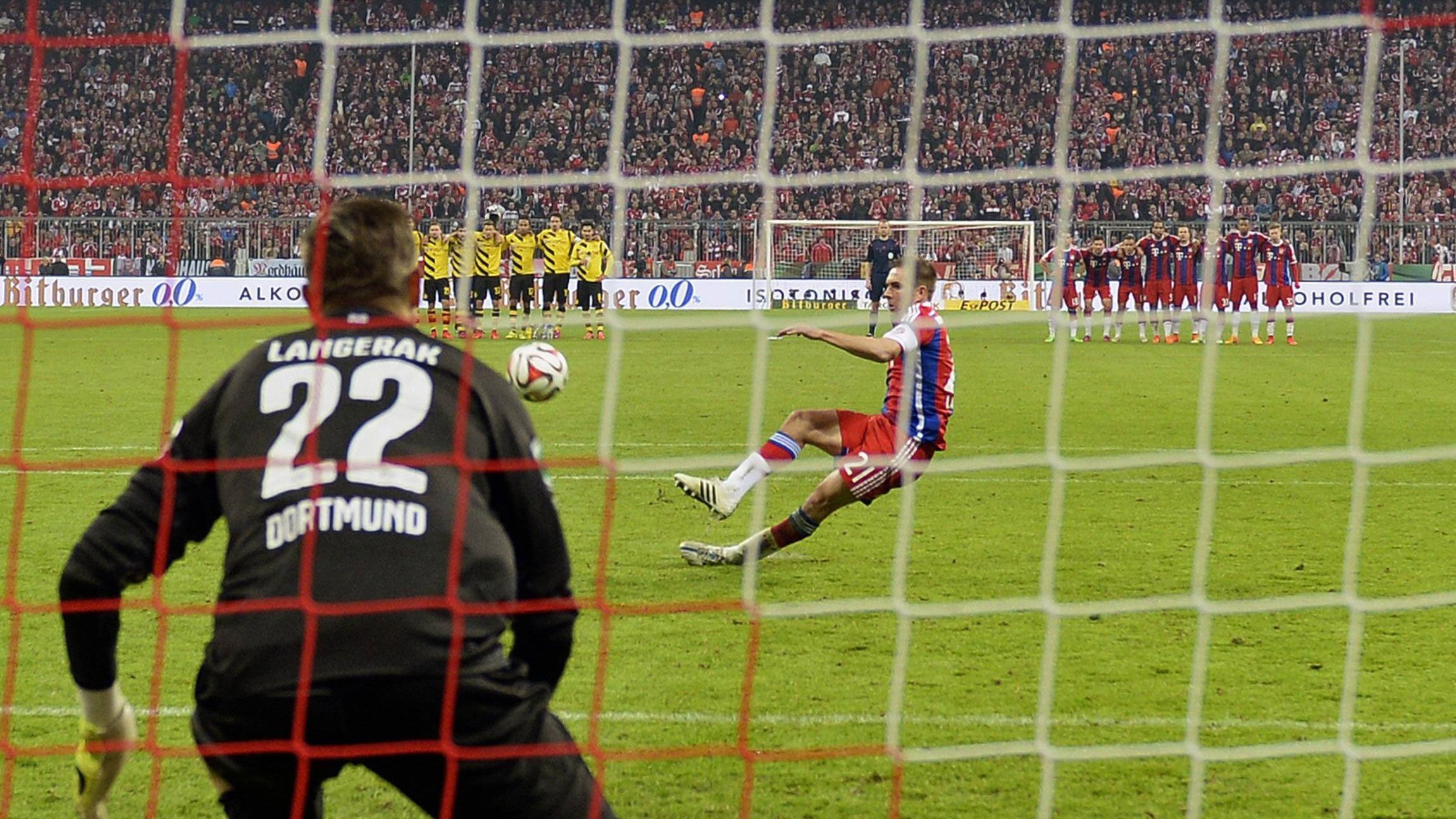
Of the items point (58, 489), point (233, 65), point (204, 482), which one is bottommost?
point (58, 489)

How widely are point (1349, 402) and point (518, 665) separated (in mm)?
13530

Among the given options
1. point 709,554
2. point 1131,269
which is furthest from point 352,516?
point 1131,269

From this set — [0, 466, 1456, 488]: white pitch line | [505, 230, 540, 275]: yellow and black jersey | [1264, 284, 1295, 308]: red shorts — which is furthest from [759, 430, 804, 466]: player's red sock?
[1264, 284, 1295, 308]: red shorts

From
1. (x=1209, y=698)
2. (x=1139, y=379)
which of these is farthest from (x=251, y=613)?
(x=1139, y=379)

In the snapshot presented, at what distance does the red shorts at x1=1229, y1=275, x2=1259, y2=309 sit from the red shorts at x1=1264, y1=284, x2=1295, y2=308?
0.18 m

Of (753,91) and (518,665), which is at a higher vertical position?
(753,91)

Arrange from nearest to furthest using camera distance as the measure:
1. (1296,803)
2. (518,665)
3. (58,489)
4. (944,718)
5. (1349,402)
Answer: (518,665)
(1296,803)
(944,718)
(58,489)
(1349,402)

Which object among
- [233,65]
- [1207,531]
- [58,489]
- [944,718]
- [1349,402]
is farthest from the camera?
[233,65]

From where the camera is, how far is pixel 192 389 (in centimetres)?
1544

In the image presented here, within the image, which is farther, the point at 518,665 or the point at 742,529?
the point at 742,529

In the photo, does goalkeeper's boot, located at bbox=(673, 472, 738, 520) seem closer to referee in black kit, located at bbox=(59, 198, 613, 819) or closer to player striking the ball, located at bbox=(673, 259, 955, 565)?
player striking the ball, located at bbox=(673, 259, 955, 565)

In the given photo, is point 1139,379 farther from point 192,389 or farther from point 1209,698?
point 1209,698

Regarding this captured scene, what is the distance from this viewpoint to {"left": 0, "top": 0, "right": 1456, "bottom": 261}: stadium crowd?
25234mm

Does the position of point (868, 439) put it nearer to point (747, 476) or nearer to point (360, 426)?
point (747, 476)
